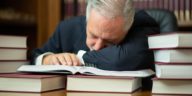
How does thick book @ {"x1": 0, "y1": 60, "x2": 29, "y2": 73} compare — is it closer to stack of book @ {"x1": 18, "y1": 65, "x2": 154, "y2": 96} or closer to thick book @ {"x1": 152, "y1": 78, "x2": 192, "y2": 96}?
stack of book @ {"x1": 18, "y1": 65, "x2": 154, "y2": 96}

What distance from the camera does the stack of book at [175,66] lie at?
80cm

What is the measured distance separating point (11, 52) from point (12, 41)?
3 centimetres

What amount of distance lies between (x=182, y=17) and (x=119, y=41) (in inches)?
38.6

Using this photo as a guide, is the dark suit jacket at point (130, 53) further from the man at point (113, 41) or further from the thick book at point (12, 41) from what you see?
the thick book at point (12, 41)

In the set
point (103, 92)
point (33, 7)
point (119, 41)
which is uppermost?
point (33, 7)

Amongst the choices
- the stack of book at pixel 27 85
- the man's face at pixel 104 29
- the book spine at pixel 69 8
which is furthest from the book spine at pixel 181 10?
the stack of book at pixel 27 85

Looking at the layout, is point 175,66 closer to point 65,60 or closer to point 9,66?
point 65,60

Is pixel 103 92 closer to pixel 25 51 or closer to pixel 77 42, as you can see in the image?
pixel 25 51

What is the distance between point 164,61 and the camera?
830 mm

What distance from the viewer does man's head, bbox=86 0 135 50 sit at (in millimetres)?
1012

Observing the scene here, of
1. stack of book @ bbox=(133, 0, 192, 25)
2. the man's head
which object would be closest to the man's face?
the man's head

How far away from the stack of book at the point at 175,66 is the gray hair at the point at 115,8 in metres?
0.22

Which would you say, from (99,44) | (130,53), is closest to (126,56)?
(130,53)

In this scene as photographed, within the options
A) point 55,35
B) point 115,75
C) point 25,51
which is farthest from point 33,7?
point 115,75
